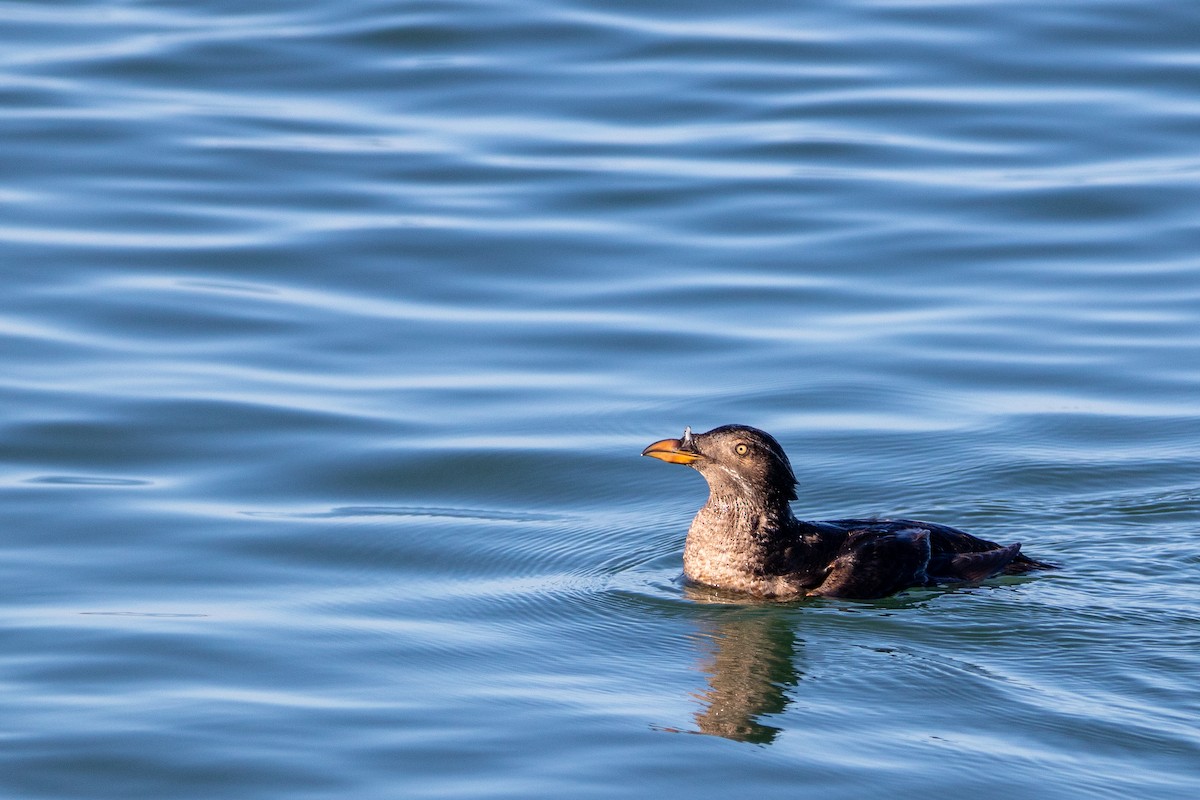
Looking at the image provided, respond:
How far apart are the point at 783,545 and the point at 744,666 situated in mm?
1089

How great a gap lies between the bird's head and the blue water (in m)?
0.58

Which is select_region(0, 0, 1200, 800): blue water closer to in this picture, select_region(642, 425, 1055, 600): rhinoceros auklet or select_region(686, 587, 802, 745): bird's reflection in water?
select_region(686, 587, 802, 745): bird's reflection in water

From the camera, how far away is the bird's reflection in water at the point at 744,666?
7.73m

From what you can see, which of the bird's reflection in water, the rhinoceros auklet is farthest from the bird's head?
the bird's reflection in water

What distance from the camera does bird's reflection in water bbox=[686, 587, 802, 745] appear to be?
7734 millimetres

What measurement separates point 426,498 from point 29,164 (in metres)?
8.77

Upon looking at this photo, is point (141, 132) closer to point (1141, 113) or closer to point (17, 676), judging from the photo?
point (1141, 113)

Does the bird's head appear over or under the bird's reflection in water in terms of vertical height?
over

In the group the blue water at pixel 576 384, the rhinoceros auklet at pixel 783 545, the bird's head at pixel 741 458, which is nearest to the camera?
the blue water at pixel 576 384

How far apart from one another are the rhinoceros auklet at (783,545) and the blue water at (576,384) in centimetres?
14

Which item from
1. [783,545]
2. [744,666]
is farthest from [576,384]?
[744,666]

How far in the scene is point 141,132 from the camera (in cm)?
Result: 1923

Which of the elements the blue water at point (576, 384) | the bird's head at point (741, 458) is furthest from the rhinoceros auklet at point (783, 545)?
the blue water at point (576, 384)

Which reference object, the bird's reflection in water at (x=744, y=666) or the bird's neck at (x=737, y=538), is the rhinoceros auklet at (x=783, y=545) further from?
the bird's reflection in water at (x=744, y=666)
